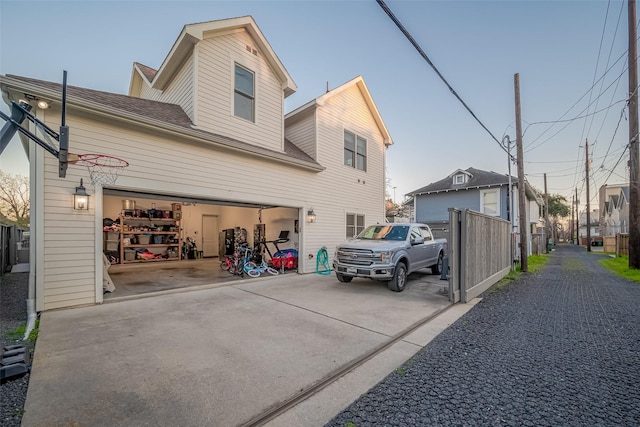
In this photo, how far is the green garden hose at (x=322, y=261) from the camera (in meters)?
10.1

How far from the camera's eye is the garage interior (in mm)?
9305

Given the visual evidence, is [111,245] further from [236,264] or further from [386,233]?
[386,233]

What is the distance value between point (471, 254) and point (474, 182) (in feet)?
49.9

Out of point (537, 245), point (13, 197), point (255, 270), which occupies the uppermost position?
point (13, 197)

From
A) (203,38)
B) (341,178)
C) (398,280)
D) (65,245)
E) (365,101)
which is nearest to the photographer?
(65,245)

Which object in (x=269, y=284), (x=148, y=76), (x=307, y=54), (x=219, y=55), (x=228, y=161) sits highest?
(x=307, y=54)

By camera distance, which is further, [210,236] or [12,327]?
[210,236]

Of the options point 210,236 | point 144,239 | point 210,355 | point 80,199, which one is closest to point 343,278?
point 210,355

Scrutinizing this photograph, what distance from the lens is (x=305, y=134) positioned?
10.9 m

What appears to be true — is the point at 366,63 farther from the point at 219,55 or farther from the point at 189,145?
the point at 189,145

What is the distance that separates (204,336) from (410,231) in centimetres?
596

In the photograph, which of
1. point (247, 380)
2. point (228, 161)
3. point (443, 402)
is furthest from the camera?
point (228, 161)

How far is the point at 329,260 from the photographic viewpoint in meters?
10.7

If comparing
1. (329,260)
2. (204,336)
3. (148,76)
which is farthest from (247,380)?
(148,76)
